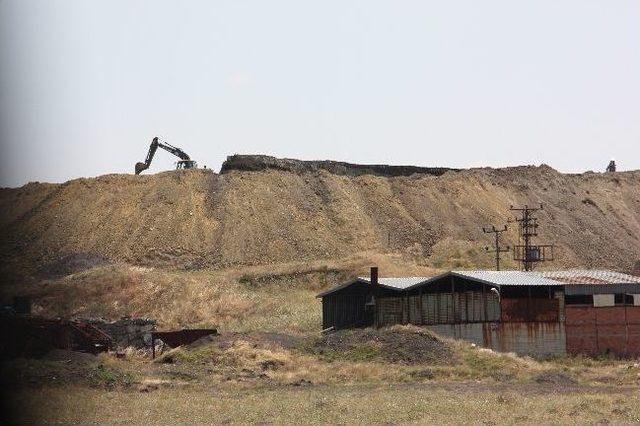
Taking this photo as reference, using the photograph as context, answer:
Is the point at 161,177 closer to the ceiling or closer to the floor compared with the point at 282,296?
closer to the ceiling

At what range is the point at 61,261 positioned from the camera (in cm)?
9131

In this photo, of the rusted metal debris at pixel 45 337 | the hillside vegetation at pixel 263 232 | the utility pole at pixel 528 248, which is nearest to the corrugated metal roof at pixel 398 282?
the hillside vegetation at pixel 263 232

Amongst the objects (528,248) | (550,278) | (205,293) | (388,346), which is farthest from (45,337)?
(528,248)

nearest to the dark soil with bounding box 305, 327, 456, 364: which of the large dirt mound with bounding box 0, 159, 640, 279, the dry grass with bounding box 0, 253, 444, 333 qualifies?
the dry grass with bounding box 0, 253, 444, 333

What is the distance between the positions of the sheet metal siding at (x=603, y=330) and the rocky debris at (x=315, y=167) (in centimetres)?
6349

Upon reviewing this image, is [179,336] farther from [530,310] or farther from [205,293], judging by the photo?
[205,293]

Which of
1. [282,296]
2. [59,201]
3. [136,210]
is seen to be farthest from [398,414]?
[59,201]

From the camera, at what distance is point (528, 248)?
71750 millimetres

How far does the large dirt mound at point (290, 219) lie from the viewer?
9569 centimetres

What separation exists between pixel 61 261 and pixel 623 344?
54017mm

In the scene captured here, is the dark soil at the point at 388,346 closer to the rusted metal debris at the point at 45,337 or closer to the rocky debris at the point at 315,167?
the rusted metal debris at the point at 45,337

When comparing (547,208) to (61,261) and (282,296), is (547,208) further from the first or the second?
(61,261)

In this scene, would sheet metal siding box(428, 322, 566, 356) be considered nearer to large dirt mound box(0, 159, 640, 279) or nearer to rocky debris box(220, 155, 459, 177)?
large dirt mound box(0, 159, 640, 279)

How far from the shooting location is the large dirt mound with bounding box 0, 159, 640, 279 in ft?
314
